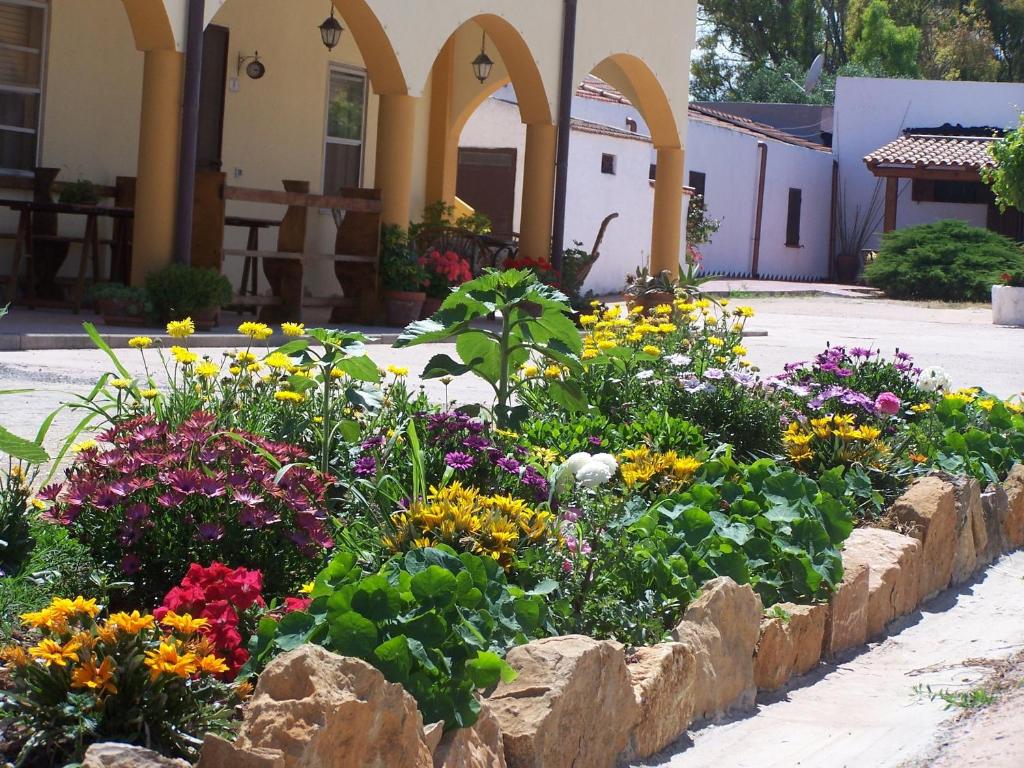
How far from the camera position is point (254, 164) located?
14.2 meters

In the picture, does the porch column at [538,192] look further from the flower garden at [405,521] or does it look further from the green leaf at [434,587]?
the green leaf at [434,587]

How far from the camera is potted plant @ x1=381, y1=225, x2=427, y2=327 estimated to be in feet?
42.7

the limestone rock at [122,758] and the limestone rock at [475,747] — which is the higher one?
the limestone rock at [122,758]

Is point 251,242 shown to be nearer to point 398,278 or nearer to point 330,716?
point 398,278

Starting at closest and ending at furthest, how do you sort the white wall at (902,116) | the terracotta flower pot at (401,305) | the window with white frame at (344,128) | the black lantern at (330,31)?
1. the terracotta flower pot at (401,305)
2. the black lantern at (330,31)
3. the window with white frame at (344,128)
4. the white wall at (902,116)

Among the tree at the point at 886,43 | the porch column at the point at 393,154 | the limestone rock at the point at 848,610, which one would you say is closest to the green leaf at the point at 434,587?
the limestone rock at the point at 848,610

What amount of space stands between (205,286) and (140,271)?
21.1 inches

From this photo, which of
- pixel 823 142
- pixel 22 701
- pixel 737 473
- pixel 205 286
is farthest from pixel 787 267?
pixel 22 701

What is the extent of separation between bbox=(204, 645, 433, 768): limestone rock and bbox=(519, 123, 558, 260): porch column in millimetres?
12710

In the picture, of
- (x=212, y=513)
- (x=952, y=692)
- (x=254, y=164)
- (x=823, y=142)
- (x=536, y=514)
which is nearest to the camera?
(x=212, y=513)

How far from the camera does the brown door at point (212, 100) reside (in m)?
13.5

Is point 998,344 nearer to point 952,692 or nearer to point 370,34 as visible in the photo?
point 370,34

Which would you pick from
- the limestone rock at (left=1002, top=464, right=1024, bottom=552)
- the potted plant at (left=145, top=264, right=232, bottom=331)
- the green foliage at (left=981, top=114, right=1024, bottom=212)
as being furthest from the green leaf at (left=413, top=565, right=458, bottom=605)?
the green foliage at (left=981, top=114, right=1024, bottom=212)

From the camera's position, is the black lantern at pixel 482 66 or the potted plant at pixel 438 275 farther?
the black lantern at pixel 482 66
